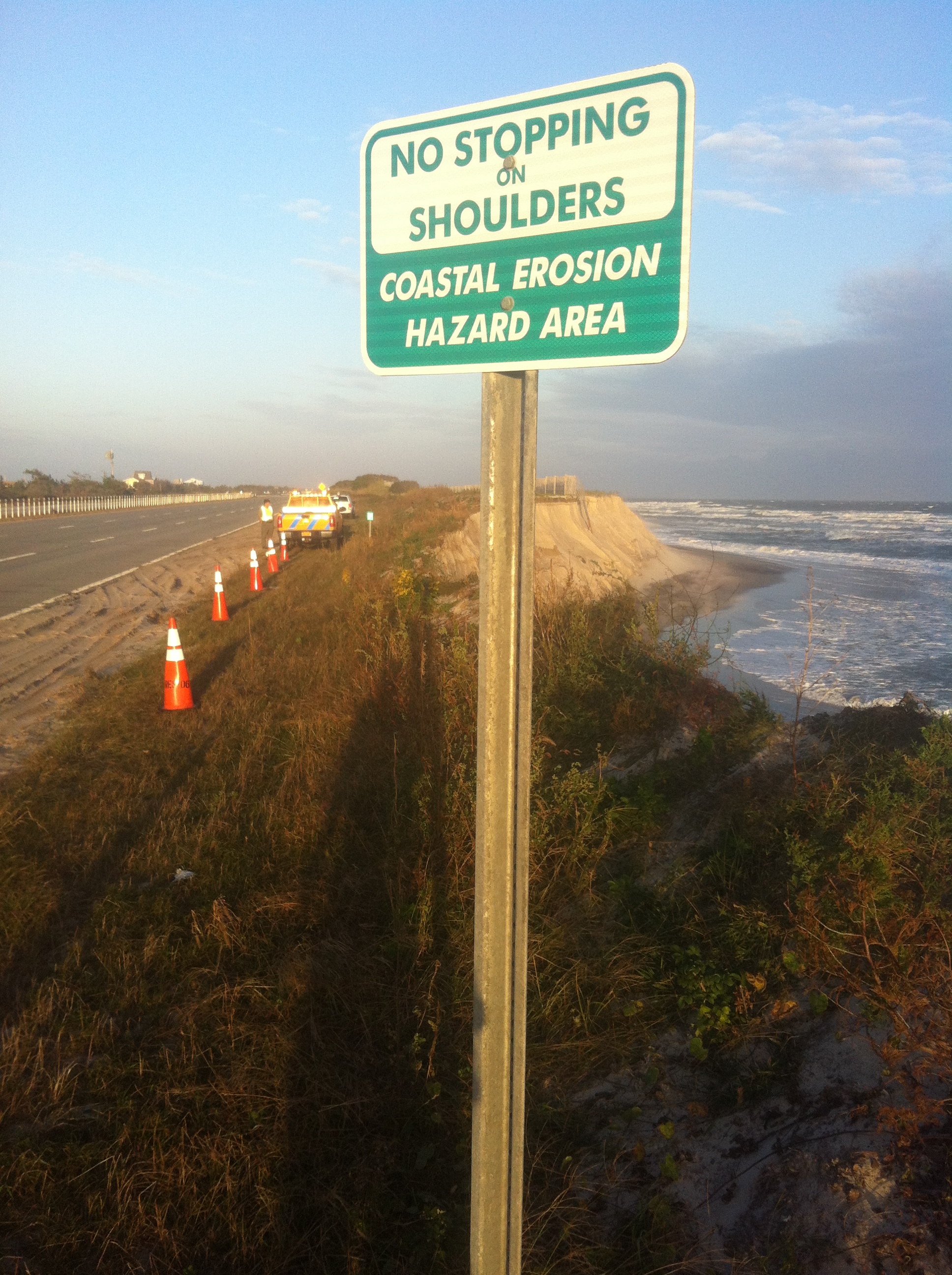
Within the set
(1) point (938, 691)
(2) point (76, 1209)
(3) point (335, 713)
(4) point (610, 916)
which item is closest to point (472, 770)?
(4) point (610, 916)

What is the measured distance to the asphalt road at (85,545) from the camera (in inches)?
616

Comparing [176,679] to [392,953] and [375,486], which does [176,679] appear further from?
[375,486]

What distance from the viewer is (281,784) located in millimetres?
5219

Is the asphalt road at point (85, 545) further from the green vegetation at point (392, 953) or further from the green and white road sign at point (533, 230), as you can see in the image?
the green and white road sign at point (533, 230)

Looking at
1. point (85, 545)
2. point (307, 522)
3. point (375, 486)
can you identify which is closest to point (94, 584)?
point (307, 522)

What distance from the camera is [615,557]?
75.0ft

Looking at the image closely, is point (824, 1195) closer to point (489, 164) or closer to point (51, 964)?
point (489, 164)

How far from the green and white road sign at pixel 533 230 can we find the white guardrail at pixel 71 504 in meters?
39.1

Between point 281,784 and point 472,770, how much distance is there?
127cm

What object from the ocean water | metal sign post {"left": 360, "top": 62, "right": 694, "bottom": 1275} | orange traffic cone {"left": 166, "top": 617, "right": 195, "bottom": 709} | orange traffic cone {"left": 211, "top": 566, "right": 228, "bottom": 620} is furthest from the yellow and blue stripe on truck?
metal sign post {"left": 360, "top": 62, "right": 694, "bottom": 1275}

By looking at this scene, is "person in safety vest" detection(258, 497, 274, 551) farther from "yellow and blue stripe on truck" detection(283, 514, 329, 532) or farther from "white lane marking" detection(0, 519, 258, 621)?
"white lane marking" detection(0, 519, 258, 621)

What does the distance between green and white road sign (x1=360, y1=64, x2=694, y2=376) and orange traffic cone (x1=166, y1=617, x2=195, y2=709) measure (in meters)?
6.22

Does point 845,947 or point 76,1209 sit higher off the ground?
point 845,947

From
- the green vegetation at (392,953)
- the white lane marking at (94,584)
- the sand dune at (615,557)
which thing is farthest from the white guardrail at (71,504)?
the green vegetation at (392,953)
